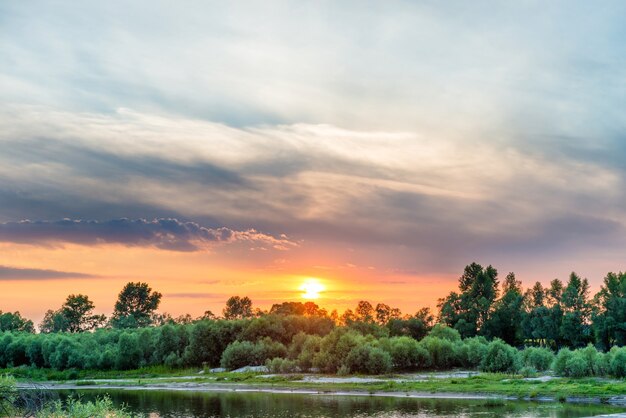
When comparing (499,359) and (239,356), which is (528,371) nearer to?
(499,359)

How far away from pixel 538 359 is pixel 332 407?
1668 inches

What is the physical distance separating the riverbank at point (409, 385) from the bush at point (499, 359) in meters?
3.08

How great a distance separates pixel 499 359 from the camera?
10550cm

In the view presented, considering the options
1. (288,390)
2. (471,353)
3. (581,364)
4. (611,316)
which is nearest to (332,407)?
(288,390)

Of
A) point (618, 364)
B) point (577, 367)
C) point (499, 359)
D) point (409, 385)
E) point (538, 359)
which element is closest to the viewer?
point (618, 364)

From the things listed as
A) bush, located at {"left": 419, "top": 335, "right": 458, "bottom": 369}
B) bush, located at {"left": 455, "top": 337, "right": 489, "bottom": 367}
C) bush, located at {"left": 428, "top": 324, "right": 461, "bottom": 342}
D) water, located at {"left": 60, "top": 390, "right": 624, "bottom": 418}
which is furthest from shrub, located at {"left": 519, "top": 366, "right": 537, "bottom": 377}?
bush, located at {"left": 428, "top": 324, "right": 461, "bottom": 342}

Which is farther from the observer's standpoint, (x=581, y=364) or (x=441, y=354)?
(x=441, y=354)

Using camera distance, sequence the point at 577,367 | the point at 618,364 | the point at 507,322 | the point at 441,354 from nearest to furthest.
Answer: the point at 618,364 → the point at 577,367 → the point at 441,354 → the point at 507,322

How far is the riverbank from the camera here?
78625 mm

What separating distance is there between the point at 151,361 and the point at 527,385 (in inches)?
3833

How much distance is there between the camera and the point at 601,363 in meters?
88.9

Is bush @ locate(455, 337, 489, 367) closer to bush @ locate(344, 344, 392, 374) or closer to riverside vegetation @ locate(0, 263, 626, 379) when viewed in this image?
riverside vegetation @ locate(0, 263, 626, 379)

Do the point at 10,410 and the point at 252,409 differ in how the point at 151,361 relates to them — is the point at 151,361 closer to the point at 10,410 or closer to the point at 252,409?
the point at 252,409

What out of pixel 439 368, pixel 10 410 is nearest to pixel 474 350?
pixel 439 368
